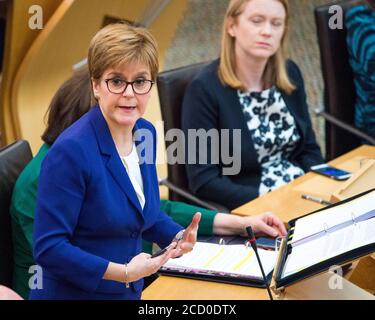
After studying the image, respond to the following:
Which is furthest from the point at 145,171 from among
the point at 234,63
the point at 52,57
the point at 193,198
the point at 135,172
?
the point at 52,57

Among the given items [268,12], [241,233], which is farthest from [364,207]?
[268,12]

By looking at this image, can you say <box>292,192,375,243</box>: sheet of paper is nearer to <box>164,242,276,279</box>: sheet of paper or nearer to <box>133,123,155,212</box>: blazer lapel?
<box>164,242,276,279</box>: sheet of paper

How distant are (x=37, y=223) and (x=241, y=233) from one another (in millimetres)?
664

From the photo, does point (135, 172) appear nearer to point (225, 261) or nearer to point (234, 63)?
point (225, 261)

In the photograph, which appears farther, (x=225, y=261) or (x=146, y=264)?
(x=225, y=261)

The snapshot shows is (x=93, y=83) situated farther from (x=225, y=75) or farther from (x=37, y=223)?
(x=225, y=75)

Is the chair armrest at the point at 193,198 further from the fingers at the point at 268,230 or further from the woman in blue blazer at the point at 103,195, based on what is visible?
the woman in blue blazer at the point at 103,195

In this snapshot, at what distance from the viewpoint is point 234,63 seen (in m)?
2.66

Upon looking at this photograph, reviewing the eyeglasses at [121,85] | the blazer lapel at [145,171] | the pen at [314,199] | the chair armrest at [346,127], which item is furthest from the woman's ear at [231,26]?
the eyeglasses at [121,85]

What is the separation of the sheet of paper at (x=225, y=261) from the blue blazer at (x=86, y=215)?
0.17 metres

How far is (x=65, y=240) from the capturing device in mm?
1499

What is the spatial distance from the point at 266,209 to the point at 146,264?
77 centimetres

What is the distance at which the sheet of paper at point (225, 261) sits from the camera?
176 cm

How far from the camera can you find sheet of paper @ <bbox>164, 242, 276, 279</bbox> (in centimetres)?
176
